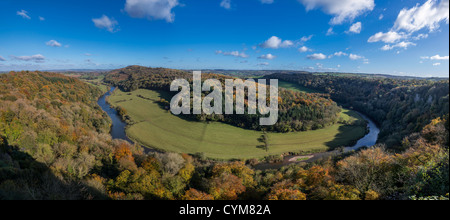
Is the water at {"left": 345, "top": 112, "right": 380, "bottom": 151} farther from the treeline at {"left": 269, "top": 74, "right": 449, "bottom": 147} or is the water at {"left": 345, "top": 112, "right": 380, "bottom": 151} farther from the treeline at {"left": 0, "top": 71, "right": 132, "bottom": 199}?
the treeline at {"left": 0, "top": 71, "right": 132, "bottom": 199}

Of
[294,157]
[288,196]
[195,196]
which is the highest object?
[288,196]

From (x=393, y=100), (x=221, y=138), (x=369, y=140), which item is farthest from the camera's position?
(x=393, y=100)

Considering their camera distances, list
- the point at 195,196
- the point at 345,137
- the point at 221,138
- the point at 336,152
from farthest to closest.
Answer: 1. the point at 345,137
2. the point at 221,138
3. the point at 336,152
4. the point at 195,196

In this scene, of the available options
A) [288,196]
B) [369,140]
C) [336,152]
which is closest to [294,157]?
[336,152]

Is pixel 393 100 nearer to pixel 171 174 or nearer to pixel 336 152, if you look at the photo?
pixel 336 152

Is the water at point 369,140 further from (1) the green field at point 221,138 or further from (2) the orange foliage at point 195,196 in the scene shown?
(2) the orange foliage at point 195,196

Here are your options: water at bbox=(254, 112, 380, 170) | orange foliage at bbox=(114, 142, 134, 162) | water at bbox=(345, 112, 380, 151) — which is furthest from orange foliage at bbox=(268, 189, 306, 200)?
water at bbox=(345, 112, 380, 151)

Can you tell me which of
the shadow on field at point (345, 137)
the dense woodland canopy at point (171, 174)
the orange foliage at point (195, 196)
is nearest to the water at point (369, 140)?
the shadow on field at point (345, 137)
